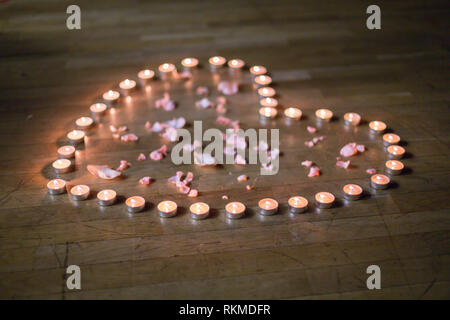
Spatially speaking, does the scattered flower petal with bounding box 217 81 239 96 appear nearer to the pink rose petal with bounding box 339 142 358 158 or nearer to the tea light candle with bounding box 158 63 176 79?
the tea light candle with bounding box 158 63 176 79

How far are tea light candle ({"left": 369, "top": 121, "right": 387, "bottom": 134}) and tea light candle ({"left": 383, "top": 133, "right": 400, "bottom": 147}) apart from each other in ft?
0.22

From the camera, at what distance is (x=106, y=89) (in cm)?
283

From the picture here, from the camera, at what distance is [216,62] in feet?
9.86

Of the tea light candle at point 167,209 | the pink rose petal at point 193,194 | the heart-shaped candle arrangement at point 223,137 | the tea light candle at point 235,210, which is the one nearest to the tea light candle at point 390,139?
the heart-shaped candle arrangement at point 223,137

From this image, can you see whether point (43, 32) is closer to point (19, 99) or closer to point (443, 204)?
point (19, 99)

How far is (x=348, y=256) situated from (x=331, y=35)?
6.69ft

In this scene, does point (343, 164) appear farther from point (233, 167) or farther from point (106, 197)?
point (106, 197)

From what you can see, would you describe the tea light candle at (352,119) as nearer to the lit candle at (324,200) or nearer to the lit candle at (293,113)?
the lit candle at (293,113)

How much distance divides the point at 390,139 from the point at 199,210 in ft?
3.28

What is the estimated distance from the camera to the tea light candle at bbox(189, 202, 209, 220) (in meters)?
1.93

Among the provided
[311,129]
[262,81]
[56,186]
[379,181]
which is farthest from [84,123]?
[379,181]

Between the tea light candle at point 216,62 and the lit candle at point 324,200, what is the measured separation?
1.27m

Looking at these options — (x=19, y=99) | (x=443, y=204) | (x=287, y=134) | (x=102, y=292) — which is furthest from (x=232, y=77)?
(x=102, y=292)

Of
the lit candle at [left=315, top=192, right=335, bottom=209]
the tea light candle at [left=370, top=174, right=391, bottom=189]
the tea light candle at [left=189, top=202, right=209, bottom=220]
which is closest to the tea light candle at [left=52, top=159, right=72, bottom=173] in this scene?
the tea light candle at [left=189, top=202, right=209, bottom=220]
